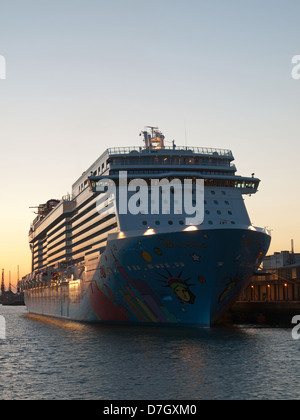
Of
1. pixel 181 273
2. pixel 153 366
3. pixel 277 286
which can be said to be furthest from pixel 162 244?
pixel 277 286

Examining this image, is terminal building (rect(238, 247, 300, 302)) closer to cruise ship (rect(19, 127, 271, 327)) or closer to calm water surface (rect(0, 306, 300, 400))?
cruise ship (rect(19, 127, 271, 327))

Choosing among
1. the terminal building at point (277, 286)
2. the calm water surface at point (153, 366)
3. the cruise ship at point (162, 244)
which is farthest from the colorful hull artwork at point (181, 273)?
the terminal building at point (277, 286)

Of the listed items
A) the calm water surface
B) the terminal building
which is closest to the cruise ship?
the calm water surface

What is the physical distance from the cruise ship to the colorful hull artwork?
2.6 inches

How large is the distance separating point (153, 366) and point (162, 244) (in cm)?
1161

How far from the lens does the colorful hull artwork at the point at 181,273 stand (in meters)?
35.2

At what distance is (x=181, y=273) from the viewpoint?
117 feet

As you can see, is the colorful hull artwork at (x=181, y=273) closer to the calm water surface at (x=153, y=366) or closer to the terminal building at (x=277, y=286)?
the calm water surface at (x=153, y=366)

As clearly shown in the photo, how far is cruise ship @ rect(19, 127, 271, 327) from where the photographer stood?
116 ft

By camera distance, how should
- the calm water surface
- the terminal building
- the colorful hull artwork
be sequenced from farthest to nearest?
the terminal building
the colorful hull artwork
the calm water surface

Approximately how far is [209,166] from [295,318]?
50.0 feet

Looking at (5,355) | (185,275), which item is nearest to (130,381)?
(5,355)
